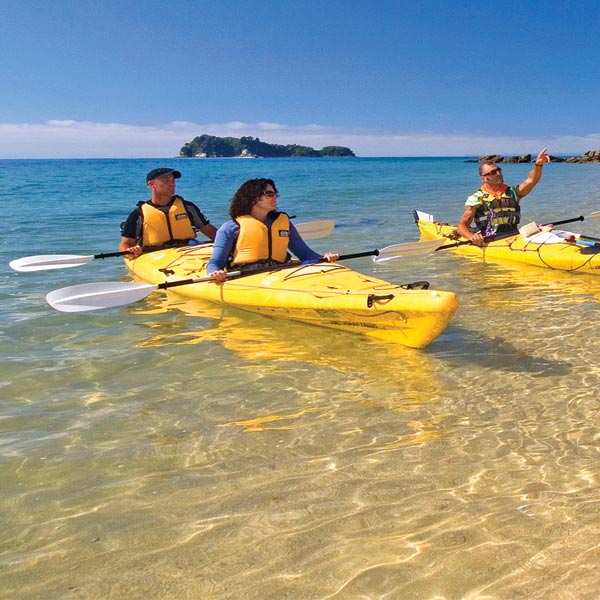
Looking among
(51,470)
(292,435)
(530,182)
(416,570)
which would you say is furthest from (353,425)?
(530,182)

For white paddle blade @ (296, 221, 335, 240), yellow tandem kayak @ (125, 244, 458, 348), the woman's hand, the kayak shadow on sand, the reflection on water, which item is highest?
white paddle blade @ (296, 221, 335, 240)

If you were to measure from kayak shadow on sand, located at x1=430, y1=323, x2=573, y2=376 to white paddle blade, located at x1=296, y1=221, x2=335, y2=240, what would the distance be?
13.3 feet

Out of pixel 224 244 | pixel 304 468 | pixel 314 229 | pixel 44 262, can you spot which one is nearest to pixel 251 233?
pixel 224 244

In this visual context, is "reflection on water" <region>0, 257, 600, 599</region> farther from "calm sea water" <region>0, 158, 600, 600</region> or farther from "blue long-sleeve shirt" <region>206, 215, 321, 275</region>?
"blue long-sleeve shirt" <region>206, 215, 321, 275</region>

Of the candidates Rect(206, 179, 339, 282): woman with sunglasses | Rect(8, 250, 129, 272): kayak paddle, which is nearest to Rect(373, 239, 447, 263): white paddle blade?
Rect(206, 179, 339, 282): woman with sunglasses

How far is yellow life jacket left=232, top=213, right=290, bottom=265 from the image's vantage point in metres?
6.12

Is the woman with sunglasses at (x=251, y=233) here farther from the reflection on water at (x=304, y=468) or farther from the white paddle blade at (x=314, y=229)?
the white paddle blade at (x=314, y=229)

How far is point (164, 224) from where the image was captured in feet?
26.3

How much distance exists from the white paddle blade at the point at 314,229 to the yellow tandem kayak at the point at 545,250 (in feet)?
6.47

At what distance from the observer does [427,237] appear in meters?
11.9

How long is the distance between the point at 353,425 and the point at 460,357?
1.60 m

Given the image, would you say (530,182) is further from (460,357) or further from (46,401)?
(46,401)

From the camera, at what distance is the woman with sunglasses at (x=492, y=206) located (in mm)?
8797

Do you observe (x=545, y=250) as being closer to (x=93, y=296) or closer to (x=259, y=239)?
(x=259, y=239)
